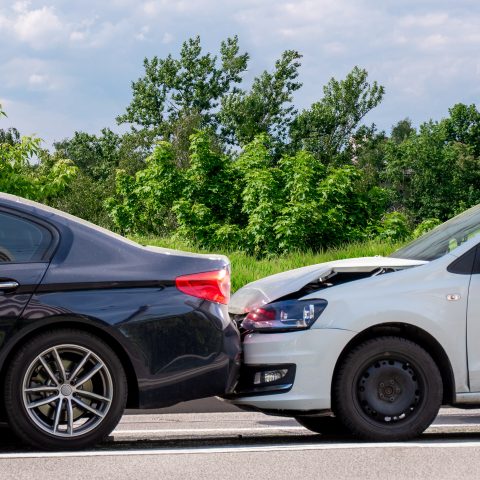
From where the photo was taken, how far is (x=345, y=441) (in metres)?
7.28

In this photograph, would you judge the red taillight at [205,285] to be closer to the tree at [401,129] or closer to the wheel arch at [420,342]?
the wheel arch at [420,342]

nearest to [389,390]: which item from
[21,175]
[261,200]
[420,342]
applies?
[420,342]

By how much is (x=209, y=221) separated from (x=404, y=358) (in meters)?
27.2

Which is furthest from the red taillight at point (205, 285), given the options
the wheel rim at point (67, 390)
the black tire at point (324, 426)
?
the black tire at point (324, 426)

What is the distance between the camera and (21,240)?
266 inches

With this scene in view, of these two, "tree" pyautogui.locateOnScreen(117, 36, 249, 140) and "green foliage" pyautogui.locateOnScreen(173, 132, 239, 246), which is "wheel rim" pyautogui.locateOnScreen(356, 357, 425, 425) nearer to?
"green foliage" pyautogui.locateOnScreen(173, 132, 239, 246)

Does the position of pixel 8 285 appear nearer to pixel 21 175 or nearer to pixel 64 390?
pixel 64 390

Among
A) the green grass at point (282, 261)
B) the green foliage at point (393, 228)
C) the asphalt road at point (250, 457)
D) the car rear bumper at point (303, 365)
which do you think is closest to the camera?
the asphalt road at point (250, 457)

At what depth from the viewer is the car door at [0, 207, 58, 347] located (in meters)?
6.49

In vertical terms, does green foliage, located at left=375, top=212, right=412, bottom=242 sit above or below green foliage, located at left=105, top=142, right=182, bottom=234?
below

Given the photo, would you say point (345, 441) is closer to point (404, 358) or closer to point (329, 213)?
point (404, 358)

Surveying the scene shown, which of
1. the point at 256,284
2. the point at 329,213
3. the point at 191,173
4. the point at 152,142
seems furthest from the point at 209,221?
the point at 152,142

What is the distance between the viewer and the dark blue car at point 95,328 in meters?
6.51

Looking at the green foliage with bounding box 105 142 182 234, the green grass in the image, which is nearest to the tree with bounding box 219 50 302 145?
the green foliage with bounding box 105 142 182 234
